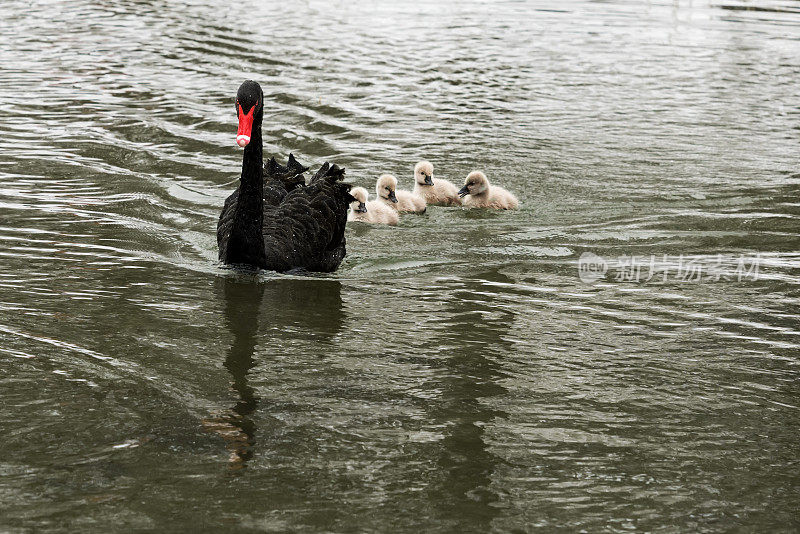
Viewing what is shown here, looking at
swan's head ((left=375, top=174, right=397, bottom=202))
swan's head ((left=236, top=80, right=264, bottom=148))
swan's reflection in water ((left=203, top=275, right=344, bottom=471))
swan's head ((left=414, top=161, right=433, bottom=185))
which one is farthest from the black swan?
swan's head ((left=414, top=161, right=433, bottom=185))

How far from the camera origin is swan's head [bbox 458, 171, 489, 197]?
8.31 meters

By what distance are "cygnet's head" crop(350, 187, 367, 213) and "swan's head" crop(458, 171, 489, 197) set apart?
823 millimetres

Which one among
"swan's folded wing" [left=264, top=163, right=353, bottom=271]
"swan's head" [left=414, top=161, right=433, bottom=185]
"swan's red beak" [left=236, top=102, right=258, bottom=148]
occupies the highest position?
"swan's red beak" [left=236, top=102, right=258, bottom=148]

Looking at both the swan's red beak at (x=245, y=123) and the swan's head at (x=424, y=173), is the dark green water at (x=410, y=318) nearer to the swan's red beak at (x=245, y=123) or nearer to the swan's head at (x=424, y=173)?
the swan's head at (x=424, y=173)

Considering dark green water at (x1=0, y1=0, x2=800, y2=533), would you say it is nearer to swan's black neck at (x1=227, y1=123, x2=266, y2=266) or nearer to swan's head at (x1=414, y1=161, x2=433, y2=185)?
swan's black neck at (x1=227, y1=123, x2=266, y2=266)

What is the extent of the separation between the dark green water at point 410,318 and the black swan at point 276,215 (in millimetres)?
217

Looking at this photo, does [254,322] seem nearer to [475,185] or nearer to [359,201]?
[359,201]

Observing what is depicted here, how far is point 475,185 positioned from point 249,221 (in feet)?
8.27

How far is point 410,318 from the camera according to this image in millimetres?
5660

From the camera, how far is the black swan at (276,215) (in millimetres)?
6379

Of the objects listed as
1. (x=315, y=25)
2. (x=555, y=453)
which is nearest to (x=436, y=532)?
(x=555, y=453)

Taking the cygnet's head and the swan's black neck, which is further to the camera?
the cygnet's head

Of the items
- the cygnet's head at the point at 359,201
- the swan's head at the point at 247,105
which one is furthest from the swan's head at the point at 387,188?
the swan's head at the point at 247,105

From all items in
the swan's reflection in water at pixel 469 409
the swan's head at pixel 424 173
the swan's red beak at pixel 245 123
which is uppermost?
→ the swan's red beak at pixel 245 123
